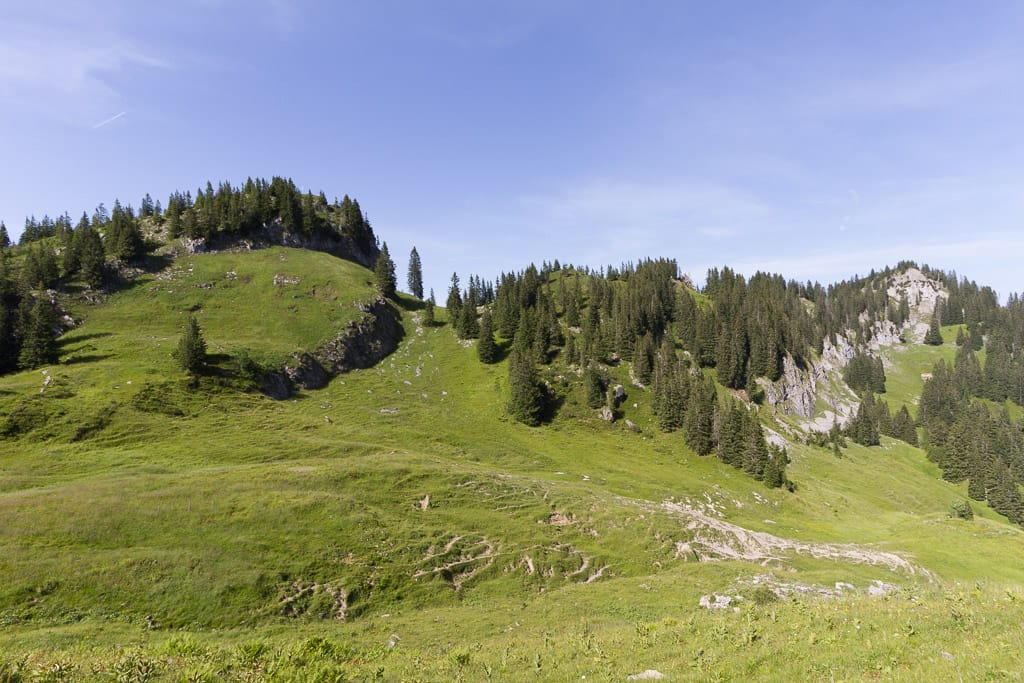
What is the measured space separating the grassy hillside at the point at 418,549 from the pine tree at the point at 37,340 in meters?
2.90

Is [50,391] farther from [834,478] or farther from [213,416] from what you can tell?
[834,478]

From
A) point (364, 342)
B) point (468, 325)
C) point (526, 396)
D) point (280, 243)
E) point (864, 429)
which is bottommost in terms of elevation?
point (864, 429)

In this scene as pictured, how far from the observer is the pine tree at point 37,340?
72312 millimetres

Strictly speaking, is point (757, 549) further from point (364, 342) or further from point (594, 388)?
point (364, 342)

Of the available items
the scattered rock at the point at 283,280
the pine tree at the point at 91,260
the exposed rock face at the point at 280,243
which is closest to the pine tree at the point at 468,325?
the scattered rock at the point at 283,280

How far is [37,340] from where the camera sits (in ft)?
242

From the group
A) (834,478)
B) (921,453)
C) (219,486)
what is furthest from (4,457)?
(921,453)

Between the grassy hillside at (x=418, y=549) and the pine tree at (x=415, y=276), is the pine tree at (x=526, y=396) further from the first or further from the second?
the pine tree at (x=415, y=276)

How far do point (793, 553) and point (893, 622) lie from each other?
41.3 m

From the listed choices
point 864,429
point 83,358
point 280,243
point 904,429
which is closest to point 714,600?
point 83,358

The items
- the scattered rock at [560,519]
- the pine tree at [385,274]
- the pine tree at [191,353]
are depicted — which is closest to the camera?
the scattered rock at [560,519]

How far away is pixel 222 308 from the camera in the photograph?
105375 mm

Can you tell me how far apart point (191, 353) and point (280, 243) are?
267ft

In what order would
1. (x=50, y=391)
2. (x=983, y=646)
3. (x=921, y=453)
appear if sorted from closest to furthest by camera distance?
(x=983, y=646) < (x=50, y=391) < (x=921, y=453)
